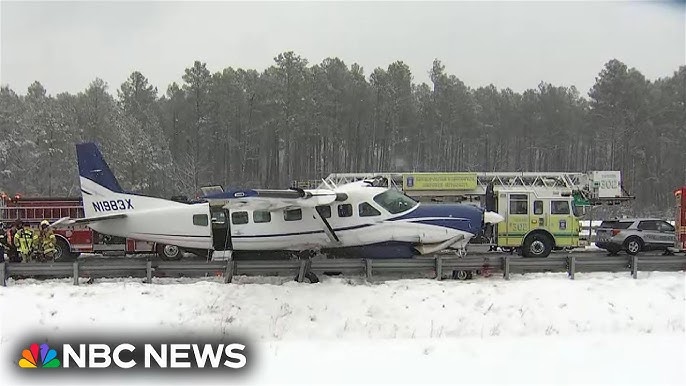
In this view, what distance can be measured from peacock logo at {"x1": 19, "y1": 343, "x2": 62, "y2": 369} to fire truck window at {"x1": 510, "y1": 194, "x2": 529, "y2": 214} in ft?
49.8

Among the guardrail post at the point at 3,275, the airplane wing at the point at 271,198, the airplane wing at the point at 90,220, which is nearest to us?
the airplane wing at the point at 271,198

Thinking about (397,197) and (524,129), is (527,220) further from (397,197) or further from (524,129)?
(524,129)

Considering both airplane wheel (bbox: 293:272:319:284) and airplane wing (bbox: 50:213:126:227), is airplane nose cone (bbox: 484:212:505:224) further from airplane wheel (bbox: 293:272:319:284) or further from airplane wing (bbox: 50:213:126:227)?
airplane wing (bbox: 50:213:126:227)

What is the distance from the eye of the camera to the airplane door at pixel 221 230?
1702 cm

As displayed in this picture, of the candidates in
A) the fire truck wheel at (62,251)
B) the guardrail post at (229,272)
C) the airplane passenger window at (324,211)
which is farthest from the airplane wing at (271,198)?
the fire truck wheel at (62,251)

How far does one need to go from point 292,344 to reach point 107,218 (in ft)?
31.8

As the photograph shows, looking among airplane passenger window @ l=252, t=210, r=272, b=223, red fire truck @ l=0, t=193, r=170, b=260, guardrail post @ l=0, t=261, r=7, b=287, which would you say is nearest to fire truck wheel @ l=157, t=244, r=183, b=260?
red fire truck @ l=0, t=193, r=170, b=260

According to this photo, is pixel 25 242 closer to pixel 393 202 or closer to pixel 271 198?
pixel 271 198

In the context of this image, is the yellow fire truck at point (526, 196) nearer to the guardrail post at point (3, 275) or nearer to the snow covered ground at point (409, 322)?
the snow covered ground at point (409, 322)

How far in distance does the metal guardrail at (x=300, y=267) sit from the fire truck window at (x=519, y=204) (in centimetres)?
425

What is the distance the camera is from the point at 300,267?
15477 millimetres

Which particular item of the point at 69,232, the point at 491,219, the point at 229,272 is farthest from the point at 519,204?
the point at 69,232

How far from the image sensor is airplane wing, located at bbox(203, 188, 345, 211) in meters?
13.2

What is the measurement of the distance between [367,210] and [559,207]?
7.58 meters
